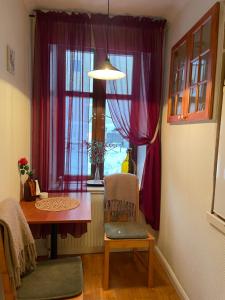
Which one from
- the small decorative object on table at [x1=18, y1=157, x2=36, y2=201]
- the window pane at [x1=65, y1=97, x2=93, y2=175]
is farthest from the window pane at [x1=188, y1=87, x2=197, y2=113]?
the small decorative object on table at [x1=18, y1=157, x2=36, y2=201]

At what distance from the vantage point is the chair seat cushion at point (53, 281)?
1.48 m

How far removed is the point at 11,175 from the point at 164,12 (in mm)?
2130

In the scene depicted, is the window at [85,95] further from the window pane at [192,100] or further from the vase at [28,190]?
the window pane at [192,100]

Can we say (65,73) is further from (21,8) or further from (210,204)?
(210,204)

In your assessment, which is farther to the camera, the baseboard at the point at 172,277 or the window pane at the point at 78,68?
the window pane at the point at 78,68

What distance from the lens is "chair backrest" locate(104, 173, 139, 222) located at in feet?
8.64

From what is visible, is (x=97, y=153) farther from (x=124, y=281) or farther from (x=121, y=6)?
(x=121, y=6)

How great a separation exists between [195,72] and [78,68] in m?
1.21

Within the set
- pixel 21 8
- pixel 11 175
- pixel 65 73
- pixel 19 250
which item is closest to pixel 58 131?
pixel 65 73

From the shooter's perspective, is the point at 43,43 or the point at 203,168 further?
the point at 43,43

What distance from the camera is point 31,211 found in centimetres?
213

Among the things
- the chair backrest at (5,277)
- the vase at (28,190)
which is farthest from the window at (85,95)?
the chair backrest at (5,277)

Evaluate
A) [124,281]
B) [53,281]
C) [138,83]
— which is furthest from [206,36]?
[124,281]

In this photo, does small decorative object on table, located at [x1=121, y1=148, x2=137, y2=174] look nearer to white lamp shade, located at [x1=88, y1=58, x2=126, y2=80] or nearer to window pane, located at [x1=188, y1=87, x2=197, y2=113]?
white lamp shade, located at [x1=88, y1=58, x2=126, y2=80]
